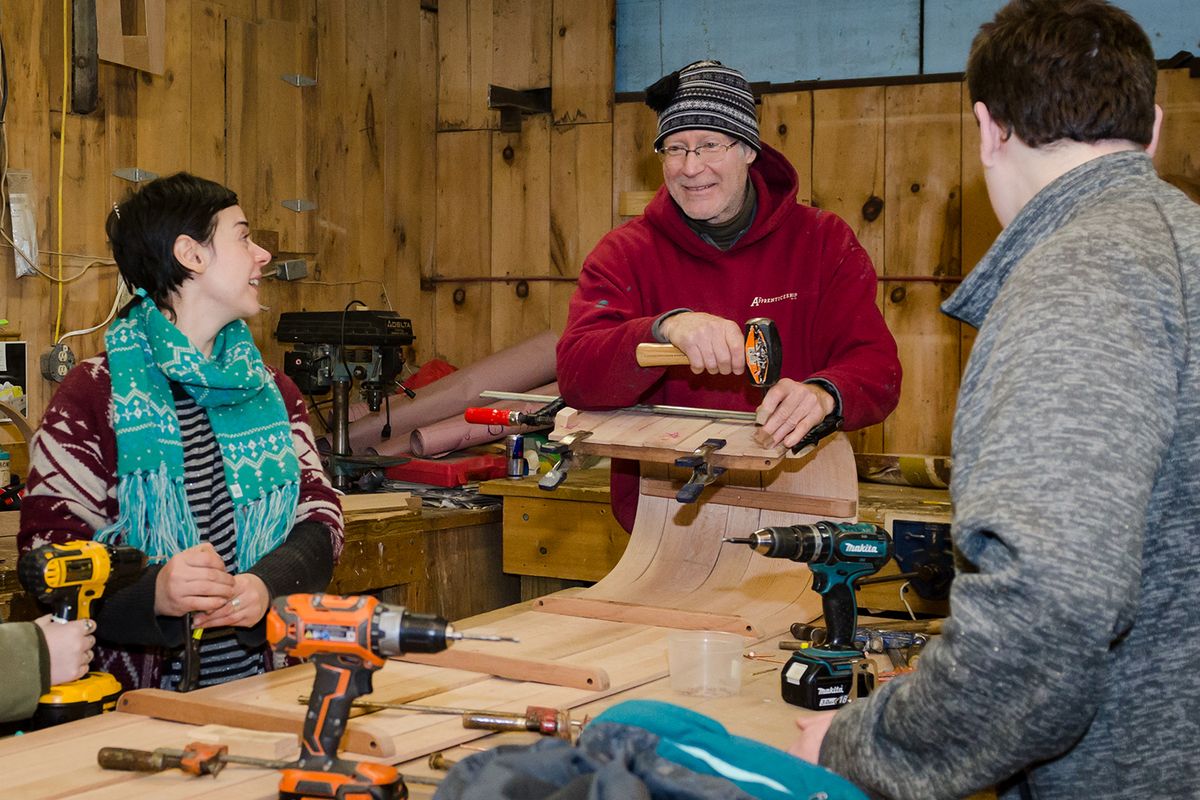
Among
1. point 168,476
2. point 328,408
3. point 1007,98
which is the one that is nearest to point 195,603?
point 168,476

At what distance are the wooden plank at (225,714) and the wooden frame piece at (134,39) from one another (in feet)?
8.78

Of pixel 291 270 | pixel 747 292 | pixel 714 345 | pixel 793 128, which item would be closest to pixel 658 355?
pixel 714 345

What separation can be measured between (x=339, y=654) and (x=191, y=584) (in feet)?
2.96

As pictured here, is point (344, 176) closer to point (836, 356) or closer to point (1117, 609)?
point (836, 356)

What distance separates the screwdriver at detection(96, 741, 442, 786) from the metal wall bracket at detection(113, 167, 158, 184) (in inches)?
112

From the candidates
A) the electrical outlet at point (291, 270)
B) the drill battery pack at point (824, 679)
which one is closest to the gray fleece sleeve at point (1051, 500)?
the drill battery pack at point (824, 679)

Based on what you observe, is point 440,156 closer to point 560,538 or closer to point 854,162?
point 854,162

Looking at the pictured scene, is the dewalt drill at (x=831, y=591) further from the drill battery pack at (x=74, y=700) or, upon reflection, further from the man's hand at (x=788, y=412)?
the drill battery pack at (x=74, y=700)

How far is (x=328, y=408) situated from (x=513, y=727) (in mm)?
3399

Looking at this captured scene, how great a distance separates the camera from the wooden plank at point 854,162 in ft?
15.0

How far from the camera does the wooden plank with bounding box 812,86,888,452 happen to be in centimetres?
457

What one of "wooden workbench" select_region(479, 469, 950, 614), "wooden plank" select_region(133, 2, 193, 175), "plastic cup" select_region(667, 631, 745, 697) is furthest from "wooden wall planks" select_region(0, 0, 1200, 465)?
"plastic cup" select_region(667, 631, 745, 697)

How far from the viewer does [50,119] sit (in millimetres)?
3838

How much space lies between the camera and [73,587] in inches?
75.4
